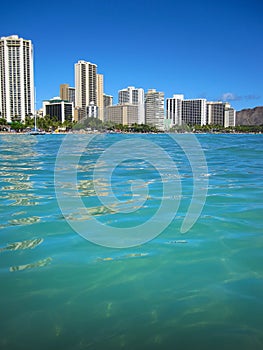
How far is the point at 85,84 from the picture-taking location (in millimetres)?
183625

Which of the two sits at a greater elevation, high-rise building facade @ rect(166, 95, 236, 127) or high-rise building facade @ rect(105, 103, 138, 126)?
high-rise building facade @ rect(166, 95, 236, 127)

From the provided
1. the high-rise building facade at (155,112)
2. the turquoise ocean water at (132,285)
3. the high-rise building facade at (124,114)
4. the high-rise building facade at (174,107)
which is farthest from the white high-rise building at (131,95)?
the turquoise ocean water at (132,285)

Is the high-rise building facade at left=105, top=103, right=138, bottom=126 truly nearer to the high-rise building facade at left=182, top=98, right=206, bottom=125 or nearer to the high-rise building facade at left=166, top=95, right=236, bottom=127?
the high-rise building facade at left=166, top=95, right=236, bottom=127

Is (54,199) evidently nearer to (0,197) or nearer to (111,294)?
(0,197)

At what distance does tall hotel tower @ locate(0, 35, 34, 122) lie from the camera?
130m

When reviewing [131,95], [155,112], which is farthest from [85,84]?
[155,112]

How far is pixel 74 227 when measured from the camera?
Result: 16.6ft

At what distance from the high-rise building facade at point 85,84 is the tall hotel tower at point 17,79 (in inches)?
1781

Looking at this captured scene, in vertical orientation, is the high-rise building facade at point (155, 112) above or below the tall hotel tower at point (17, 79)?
below

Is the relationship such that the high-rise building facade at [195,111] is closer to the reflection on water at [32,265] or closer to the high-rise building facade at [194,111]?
the high-rise building facade at [194,111]

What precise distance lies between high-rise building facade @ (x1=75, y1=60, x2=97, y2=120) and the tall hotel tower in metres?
45.2

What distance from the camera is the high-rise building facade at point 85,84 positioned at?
584 feet

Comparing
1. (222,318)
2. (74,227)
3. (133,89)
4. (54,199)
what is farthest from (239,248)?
(133,89)

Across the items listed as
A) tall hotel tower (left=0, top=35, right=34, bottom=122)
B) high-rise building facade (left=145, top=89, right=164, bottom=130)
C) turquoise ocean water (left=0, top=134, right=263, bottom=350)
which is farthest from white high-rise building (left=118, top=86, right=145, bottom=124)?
turquoise ocean water (left=0, top=134, right=263, bottom=350)
